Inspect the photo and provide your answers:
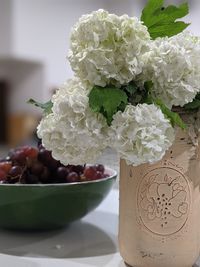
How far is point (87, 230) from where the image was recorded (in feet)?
2.92

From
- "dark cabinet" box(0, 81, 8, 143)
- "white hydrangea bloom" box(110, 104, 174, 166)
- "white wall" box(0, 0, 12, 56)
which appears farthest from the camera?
"dark cabinet" box(0, 81, 8, 143)

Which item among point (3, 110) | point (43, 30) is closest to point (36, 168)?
point (43, 30)

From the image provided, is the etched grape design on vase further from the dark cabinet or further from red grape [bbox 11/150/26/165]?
the dark cabinet

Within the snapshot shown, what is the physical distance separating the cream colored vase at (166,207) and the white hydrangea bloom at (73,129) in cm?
9

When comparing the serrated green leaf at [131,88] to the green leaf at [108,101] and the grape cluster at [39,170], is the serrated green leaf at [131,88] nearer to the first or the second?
the green leaf at [108,101]

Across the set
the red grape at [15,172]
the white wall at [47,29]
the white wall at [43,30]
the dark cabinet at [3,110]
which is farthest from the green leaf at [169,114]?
the dark cabinet at [3,110]

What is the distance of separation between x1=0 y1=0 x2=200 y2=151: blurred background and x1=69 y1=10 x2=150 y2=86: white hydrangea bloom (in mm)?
3293

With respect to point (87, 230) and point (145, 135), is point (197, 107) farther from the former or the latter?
point (87, 230)

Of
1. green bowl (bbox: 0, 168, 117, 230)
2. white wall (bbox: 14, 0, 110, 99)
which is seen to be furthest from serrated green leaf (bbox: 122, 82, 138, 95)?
white wall (bbox: 14, 0, 110, 99)

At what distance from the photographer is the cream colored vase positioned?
65 centimetres

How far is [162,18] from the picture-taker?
0.62 meters

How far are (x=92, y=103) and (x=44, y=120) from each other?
3.4 inches

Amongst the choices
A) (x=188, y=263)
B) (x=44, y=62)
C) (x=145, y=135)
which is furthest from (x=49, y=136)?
(x=44, y=62)

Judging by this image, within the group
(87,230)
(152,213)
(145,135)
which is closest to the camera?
(145,135)
